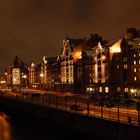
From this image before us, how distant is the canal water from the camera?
55125mm

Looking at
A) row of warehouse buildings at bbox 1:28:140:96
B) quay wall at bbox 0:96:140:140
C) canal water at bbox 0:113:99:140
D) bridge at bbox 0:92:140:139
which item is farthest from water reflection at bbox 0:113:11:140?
row of warehouse buildings at bbox 1:28:140:96

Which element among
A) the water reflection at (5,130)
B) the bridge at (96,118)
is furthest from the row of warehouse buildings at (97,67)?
the water reflection at (5,130)

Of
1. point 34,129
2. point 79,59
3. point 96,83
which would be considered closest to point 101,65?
point 96,83

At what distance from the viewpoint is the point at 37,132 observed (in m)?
62.6

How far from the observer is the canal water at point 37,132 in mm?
55125

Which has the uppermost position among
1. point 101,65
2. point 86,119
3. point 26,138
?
point 101,65

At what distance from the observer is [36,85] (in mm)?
194500

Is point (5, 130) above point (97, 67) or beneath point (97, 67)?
beneath

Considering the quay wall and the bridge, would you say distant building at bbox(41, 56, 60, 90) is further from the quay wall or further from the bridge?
the bridge

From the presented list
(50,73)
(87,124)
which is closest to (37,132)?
(87,124)

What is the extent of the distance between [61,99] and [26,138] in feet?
53.1

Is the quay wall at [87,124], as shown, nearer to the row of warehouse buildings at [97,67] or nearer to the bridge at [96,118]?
the bridge at [96,118]

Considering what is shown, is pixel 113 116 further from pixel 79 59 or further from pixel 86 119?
pixel 79 59

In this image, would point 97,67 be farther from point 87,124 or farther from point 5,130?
point 87,124
